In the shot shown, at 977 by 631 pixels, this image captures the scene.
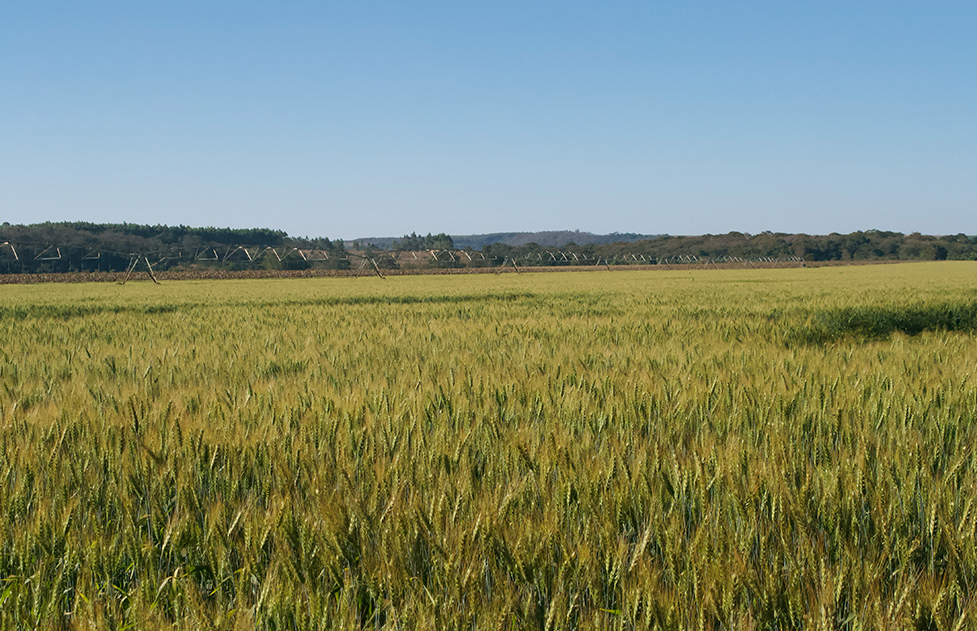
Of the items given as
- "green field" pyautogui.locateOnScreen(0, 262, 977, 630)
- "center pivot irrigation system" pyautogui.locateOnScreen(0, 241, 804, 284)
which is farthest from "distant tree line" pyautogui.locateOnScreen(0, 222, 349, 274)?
"green field" pyautogui.locateOnScreen(0, 262, 977, 630)

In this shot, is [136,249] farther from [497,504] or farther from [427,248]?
[497,504]

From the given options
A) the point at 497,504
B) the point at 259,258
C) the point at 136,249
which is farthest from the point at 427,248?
the point at 497,504

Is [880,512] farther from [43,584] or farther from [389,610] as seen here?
[43,584]

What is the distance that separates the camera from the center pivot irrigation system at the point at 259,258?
66125 millimetres

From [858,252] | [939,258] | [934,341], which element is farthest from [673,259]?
[934,341]

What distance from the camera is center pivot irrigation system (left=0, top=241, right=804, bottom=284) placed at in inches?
2603

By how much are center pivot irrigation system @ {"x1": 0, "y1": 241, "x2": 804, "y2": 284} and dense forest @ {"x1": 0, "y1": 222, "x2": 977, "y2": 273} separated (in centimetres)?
25

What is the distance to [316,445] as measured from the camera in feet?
8.50

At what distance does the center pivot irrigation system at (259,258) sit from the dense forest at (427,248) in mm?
252

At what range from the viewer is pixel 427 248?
452 ft

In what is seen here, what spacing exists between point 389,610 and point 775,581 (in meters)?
0.91

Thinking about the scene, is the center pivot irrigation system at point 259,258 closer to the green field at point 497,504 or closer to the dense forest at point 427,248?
the dense forest at point 427,248

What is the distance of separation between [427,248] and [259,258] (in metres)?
48.1

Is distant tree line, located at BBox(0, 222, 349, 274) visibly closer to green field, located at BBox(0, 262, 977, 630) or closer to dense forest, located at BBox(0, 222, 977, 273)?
dense forest, located at BBox(0, 222, 977, 273)
